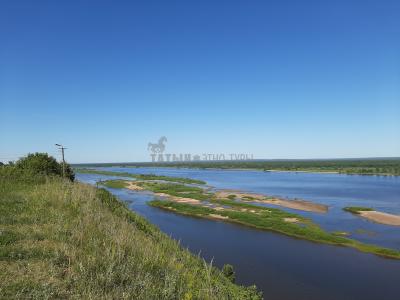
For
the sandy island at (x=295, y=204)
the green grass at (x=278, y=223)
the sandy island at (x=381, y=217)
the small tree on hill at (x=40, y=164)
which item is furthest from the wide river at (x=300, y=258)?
the small tree on hill at (x=40, y=164)

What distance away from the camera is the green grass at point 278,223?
23.8 meters

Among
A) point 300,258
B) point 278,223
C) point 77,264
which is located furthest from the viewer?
point 278,223

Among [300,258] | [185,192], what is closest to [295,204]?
[185,192]

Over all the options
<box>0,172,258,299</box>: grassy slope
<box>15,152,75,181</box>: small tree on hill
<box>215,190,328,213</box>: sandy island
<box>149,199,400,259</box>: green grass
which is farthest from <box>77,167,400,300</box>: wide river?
<box>15,152,75,181</box>: small tree on hill

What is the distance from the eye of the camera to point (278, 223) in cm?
3014

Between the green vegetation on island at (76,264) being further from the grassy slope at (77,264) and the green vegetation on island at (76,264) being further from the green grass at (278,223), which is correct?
the green grass at (278,223)

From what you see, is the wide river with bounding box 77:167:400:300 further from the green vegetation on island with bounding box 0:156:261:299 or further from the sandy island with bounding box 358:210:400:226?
the green vegetation on island with bounding box 0:156:261:299

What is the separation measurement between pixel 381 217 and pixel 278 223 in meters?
12.2

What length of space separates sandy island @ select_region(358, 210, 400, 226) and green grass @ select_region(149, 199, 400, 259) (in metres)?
7.16

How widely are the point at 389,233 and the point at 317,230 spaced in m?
6.25

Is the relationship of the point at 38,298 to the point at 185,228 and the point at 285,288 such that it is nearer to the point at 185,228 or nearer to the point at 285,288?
the point at 285,288

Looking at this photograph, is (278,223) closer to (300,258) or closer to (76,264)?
(300,258)

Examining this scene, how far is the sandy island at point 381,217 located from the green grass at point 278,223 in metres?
7.16

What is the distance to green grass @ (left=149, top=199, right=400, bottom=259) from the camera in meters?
23.8
